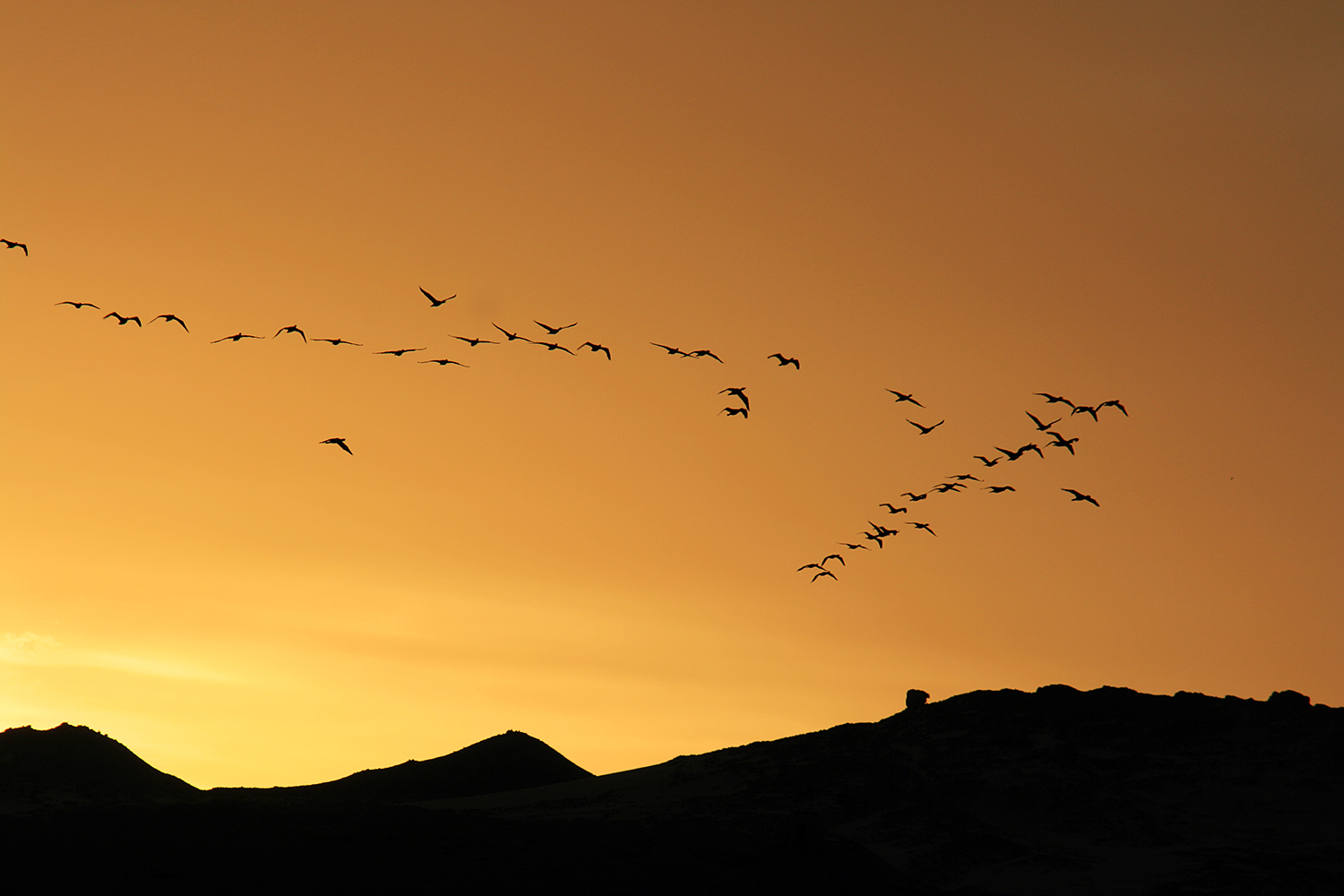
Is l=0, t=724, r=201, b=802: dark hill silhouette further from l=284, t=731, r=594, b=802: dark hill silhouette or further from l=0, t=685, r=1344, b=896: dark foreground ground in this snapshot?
l=284, t=731, r=594, b=802: dark hill silhouette

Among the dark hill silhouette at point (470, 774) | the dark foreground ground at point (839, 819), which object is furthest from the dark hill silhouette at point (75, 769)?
the dark hill silhouette at point (470, 774)

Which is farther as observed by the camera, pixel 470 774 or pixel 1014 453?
pixel 470 774

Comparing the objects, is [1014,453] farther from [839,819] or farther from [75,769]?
[75,769]

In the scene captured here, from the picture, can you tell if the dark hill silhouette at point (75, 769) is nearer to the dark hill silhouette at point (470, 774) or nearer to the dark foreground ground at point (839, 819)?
the dark foreground ground at point (839, 819)

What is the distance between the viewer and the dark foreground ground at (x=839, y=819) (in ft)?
133

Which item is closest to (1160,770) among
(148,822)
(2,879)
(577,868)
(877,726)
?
(877,726)

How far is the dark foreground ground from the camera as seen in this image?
40.5 m

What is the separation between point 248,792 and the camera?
240ft

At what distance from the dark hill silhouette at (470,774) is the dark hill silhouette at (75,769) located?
11.3 m

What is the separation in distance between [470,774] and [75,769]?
26.4 m

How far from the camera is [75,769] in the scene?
282 ft

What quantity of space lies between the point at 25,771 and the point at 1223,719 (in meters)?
74.0

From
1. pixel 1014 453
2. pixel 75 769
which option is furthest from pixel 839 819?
pixel 75 769

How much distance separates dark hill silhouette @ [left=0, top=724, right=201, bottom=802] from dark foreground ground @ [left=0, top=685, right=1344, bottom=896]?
1.27 feet
